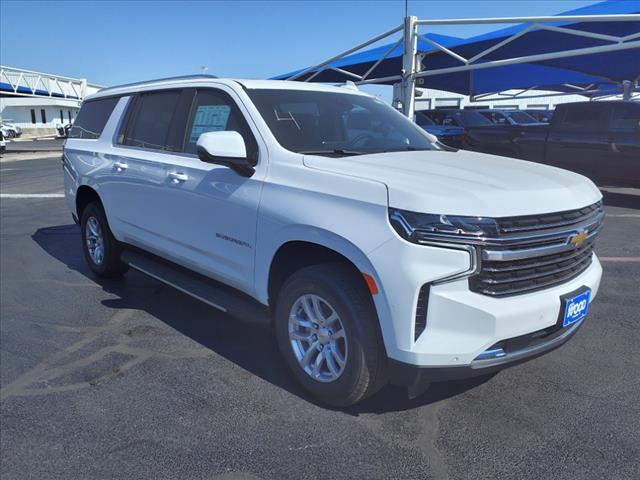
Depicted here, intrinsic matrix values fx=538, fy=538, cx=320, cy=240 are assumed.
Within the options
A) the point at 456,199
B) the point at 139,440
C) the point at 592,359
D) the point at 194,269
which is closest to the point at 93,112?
the point at 194,269

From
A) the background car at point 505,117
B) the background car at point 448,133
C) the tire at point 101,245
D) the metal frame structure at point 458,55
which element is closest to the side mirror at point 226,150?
the tire at point 101,245

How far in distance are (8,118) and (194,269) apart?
74679mm

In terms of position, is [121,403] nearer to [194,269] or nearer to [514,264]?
[194,269]

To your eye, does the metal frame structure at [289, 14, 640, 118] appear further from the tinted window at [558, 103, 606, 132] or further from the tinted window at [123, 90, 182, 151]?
the tinted window at [123, 90, 182, 151]

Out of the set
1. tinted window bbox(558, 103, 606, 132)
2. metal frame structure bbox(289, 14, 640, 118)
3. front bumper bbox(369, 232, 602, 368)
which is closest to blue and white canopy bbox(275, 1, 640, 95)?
metal frame structure bbox(289, 14, 640, 118)

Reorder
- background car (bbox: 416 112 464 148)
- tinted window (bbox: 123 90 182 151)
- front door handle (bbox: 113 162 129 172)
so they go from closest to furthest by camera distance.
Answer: tinted window (bbox: 123 90 182 151), front door handle (bbox: 113 162 129 172), background car (bbox: 416 112 464 148)

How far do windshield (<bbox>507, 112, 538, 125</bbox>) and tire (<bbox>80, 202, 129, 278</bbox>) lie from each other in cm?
1445

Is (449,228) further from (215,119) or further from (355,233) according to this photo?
(215,119)

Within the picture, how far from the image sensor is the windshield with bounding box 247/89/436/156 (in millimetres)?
3631

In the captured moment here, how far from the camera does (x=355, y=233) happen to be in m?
2.76

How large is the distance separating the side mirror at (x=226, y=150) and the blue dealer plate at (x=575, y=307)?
2.02 meters

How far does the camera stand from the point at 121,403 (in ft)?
10.8

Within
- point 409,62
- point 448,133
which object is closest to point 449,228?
point 409,62

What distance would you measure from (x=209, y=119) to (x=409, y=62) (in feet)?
31.7
